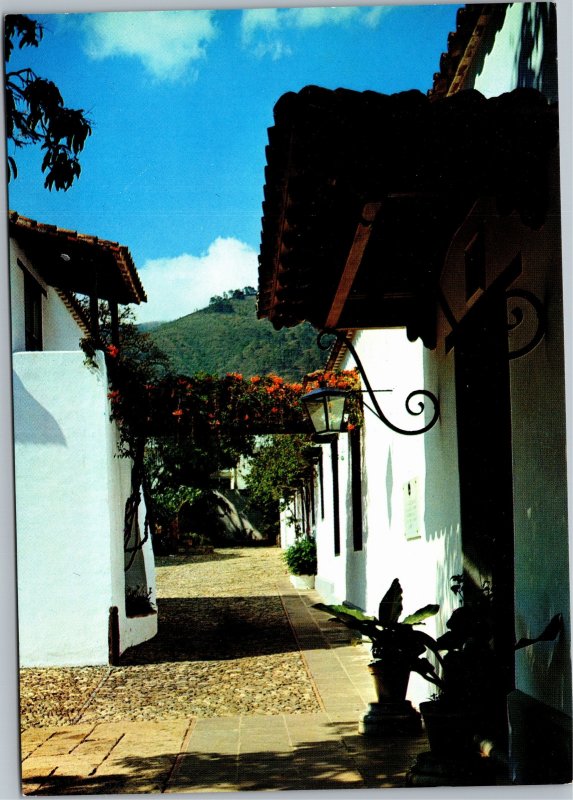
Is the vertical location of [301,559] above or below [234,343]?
below

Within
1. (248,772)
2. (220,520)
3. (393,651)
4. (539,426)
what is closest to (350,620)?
(393,651)

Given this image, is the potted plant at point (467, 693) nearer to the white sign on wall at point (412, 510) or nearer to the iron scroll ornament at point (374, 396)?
the iron scroll ornament at point (374, 396)

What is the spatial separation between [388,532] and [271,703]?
1.59 metres

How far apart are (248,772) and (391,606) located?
1.08m

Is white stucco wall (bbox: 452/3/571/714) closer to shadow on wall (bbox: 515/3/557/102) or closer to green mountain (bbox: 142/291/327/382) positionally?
shadow on wall (bbox: 515/3/557/102)

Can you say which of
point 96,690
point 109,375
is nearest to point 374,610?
point 96,690

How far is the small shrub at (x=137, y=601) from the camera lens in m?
6.79

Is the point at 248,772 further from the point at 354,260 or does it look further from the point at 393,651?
the point at 354,260

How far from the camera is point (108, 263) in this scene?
5.15 metres

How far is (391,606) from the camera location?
4.92 metres

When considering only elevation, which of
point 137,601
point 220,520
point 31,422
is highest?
point 31,422

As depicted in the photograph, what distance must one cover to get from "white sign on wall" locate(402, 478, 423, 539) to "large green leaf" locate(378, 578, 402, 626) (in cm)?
68

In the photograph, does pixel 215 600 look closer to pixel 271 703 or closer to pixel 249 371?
pixel 271 703

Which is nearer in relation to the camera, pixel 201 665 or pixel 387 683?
pixel 387 683
